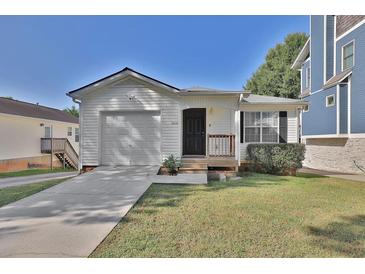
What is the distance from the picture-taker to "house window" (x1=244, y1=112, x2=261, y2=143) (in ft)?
35.6

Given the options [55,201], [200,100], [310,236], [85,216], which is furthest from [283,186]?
[55,201]

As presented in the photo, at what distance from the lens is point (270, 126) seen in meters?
10.8

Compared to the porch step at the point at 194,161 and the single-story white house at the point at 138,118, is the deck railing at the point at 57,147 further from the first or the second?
the porch step at the point at 194,161

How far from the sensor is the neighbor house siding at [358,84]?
10313mm

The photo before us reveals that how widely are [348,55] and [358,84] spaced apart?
2040mm

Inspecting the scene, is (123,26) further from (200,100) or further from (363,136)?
(363,136)

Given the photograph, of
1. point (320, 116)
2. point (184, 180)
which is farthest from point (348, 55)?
point (184, 180)

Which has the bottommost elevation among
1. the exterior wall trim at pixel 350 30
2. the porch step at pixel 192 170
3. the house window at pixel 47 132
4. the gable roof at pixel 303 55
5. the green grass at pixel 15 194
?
the green grass at pixel 15 194

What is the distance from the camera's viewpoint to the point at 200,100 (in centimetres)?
905

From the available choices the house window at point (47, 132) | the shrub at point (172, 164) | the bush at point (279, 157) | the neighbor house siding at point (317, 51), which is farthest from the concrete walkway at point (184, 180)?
the house window at point (47, 132)

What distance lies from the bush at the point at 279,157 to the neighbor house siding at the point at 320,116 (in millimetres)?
4951

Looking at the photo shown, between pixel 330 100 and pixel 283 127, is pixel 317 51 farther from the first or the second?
pixel 283 127

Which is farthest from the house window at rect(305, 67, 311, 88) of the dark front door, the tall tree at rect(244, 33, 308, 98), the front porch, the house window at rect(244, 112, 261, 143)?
the dark front door

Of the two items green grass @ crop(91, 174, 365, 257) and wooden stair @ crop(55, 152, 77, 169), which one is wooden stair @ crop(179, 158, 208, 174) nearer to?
green grass @ crop(91, 174, 365, 257)
